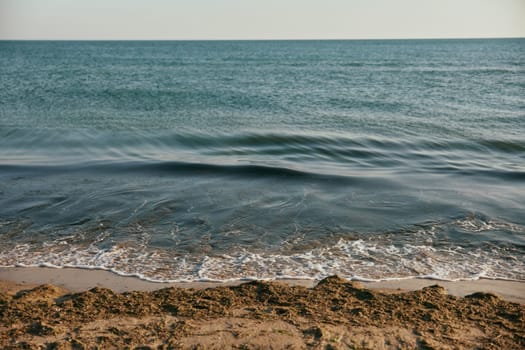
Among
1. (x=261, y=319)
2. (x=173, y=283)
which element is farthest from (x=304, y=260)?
(x=261, y=319)

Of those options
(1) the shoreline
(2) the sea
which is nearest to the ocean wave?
(2) the sea

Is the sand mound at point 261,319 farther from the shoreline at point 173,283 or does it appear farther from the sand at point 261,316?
the shoreline at point 173,283

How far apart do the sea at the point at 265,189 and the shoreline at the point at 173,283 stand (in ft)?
0.64

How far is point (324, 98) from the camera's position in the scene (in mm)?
26609

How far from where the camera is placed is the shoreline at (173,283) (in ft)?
19.8

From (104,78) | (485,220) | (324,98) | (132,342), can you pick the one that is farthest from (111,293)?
(104,78)

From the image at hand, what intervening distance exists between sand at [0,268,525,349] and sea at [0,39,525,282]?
805mm

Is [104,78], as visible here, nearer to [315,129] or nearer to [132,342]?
[315,129]

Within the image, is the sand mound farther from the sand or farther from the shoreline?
the shoreline

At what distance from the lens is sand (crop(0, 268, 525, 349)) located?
4523mm

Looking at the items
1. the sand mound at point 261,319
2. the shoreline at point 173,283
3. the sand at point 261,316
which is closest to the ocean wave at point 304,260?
the shoreline at point 173,283

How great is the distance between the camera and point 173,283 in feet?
20.5

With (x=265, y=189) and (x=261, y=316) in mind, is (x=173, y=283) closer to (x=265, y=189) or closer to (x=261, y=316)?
(x=261, y=316)

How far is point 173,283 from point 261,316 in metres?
1.77
